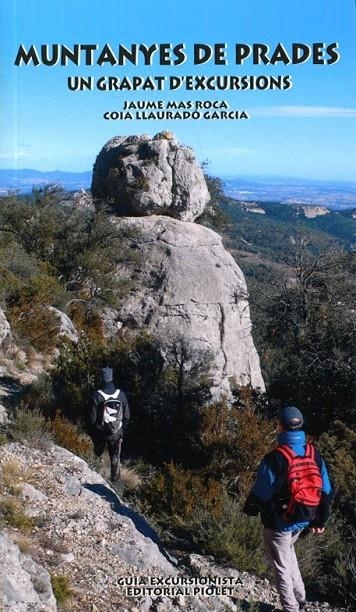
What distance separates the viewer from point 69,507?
5.82 meters

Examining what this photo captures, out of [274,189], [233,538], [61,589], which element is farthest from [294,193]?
[61,589]

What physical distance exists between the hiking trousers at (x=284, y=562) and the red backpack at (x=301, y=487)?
0.88 feet

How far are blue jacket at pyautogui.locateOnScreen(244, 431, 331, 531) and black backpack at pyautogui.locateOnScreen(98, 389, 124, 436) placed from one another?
278 cm

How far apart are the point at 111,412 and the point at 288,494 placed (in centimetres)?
307

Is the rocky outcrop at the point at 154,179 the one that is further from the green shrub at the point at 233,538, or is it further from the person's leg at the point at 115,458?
the green shrub at the point at 233,538

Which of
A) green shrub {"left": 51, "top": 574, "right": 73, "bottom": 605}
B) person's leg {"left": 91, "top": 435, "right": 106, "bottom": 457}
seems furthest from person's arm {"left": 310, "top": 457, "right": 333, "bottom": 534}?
person's leg {"left": 91, "top": 435, "right": 106, "bottom": 457}

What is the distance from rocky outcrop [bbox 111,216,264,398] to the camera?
47.3ft

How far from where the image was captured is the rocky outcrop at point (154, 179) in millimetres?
16547

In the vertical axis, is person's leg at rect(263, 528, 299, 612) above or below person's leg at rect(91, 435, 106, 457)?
above

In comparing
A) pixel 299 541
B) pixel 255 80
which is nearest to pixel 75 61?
pixel 255 80

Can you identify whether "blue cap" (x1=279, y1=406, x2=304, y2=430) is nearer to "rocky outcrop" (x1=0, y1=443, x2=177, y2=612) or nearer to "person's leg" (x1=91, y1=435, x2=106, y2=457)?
"rocky outcrop" (x1=0, y1=443, x2=177, y2=612)

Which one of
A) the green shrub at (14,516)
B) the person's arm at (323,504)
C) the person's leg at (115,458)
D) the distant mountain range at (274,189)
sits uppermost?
the distant mountain range at (274,189)

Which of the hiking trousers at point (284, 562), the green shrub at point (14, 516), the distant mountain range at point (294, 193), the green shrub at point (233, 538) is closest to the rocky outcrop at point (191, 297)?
the distant mountain range at point (294, 193)

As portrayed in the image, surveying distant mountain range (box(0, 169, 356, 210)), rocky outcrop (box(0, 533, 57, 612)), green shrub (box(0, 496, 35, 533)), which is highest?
distant mountain range (box(0, 169, 356, 210))
